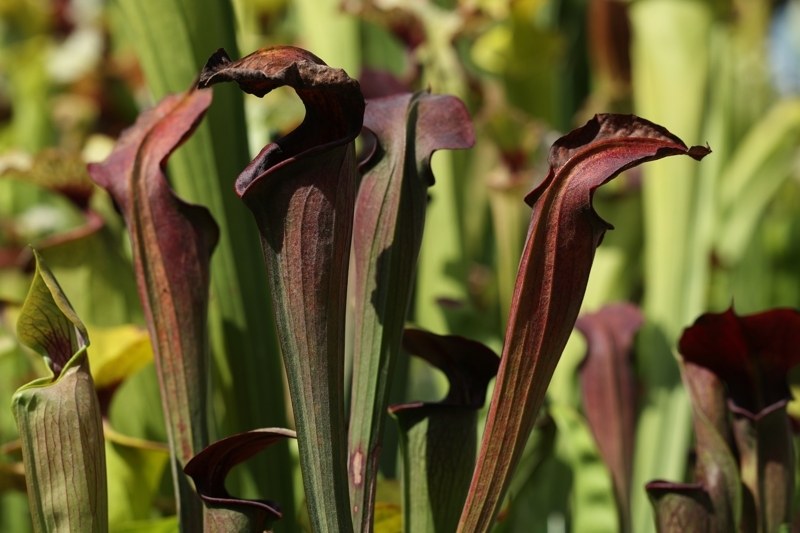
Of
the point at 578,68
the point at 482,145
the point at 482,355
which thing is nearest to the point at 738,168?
the point at 482,145

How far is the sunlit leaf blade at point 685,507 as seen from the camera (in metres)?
0.40

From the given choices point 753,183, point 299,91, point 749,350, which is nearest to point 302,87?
point 299,91

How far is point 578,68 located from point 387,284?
1.03 m

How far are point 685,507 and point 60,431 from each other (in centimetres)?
30

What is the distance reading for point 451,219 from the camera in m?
0.74

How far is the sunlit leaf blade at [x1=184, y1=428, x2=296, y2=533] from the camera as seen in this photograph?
1.08 ft

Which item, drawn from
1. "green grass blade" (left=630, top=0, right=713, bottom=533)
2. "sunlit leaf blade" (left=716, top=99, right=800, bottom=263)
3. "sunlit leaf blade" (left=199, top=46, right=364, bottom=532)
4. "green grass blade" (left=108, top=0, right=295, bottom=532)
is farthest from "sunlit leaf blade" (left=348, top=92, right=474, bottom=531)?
"sunlit leaf blade" (left=716, top=99, right=800, bottom=263)

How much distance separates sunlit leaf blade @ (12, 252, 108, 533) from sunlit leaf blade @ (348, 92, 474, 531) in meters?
0.11

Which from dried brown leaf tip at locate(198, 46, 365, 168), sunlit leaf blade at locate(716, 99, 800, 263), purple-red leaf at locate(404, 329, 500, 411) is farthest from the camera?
sunlit leaf blade at locate(716, 99, 800, 263)

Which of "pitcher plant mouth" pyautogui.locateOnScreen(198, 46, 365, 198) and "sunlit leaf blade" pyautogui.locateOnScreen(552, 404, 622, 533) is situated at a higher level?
"pitcher plant mouth" pyautogui.locateOnScreen(198, 46, 365, 198)

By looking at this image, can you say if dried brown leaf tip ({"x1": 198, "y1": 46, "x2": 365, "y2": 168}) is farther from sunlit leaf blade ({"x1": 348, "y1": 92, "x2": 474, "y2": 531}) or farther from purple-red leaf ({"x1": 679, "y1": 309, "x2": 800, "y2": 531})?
purple-red leaf ({"x1": 679, "y1": 309, "x2": 800, "y2": 531})

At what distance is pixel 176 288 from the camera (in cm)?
39

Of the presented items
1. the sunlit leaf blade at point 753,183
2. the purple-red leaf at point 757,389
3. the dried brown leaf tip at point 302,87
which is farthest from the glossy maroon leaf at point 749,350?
the sunlit leaf blade at point 753,183

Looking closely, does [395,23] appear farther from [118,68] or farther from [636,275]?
[118,68]
